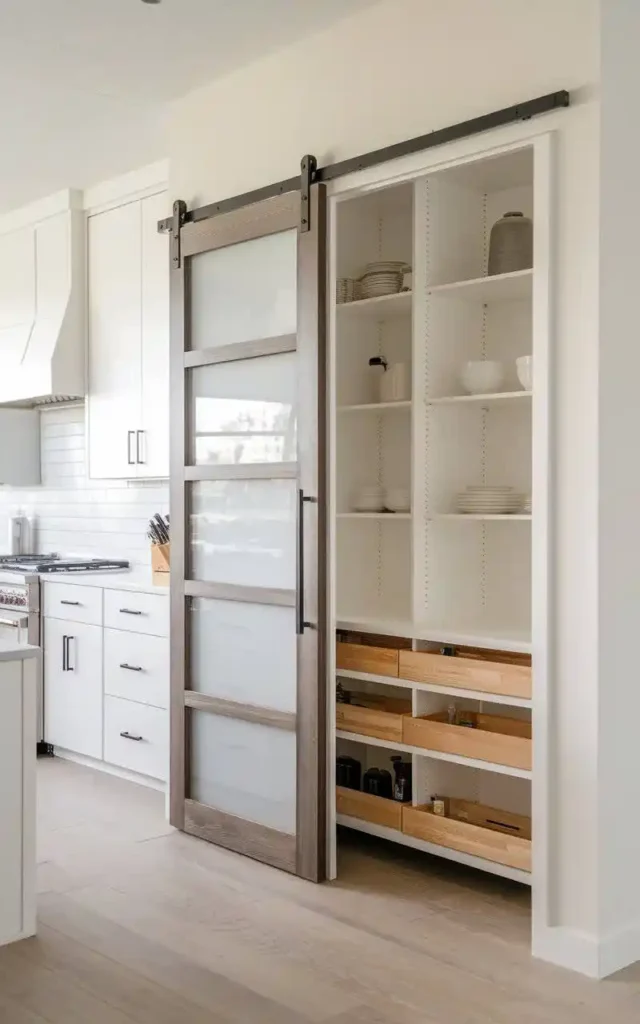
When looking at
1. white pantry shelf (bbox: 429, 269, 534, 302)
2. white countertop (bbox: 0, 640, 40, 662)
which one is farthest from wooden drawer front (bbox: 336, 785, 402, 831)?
white pantry shelf (bbox: 429, 269, 534, 302)

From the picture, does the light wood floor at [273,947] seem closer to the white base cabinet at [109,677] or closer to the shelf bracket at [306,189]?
the white base cabinet at [109,677]

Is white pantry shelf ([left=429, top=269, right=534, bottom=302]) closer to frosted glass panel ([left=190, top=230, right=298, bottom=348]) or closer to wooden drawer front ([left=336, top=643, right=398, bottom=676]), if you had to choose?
frosted glass panel ([left=190, top=230, right=298, bottom=348])

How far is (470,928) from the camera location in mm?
3336

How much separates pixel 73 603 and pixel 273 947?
261 cm

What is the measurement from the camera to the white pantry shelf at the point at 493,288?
3.60 m

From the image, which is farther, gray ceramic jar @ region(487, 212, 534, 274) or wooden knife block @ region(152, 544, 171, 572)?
wooden knife block @ region(152, 544, 171, 572)

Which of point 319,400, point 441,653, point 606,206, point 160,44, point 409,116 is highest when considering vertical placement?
point 160,44

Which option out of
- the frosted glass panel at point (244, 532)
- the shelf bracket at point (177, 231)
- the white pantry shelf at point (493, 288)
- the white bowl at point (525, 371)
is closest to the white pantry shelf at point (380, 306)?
the white pantry shelf at point (493, 288)

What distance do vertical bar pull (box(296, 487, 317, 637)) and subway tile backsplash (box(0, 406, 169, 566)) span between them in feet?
6.76

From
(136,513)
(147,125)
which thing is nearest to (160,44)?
(147,125)

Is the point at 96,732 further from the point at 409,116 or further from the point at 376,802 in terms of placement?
the point at 409,116

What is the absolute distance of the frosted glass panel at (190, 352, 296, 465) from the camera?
12.8 ft

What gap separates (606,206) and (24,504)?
4.60 m

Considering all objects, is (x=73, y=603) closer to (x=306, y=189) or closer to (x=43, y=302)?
(x=43, y=302)
